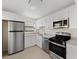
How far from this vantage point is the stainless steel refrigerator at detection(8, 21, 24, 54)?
3630mm

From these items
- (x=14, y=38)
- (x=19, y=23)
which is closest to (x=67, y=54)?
(x=14, y=38)

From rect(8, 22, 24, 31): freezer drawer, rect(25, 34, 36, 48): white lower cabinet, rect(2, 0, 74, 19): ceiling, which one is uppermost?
rect(2, 0, 74, 19): ceiling

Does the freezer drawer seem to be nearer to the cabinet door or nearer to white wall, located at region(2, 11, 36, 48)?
white wall, located at region(2, 11, 36, 48)

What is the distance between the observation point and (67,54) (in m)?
2.04

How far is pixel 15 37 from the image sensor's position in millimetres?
3863

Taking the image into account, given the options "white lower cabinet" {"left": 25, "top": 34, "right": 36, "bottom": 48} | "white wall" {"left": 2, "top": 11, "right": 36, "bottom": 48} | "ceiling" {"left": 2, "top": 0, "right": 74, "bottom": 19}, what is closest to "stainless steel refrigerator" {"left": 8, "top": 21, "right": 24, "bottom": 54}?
"white wall" {"left": 2, "top": 11, "right": 36, "bottom": 48}

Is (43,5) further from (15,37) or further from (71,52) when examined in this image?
(15,37)

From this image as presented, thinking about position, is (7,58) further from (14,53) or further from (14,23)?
(14,23)

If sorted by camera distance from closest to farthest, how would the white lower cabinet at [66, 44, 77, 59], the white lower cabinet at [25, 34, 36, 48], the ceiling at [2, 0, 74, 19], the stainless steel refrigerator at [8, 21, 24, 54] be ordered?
the white lower cabinet at [66, 44, 77, 59], the ceiling at [2, 0, 74, 19], the stainless steel refrigerator at [8, 21, 24, 54], the white lower cabinet at [25, 34, 36, 48]

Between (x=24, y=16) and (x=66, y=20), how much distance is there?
111 inches

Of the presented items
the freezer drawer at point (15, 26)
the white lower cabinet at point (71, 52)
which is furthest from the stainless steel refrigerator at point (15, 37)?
the white lower cabinet at point (71, 52)

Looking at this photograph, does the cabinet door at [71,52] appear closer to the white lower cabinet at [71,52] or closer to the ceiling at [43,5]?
the white lower cabinet at [71,52]

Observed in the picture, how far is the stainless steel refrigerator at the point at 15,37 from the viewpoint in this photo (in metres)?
3.63

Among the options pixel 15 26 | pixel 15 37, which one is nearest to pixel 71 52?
pixel 15 37
